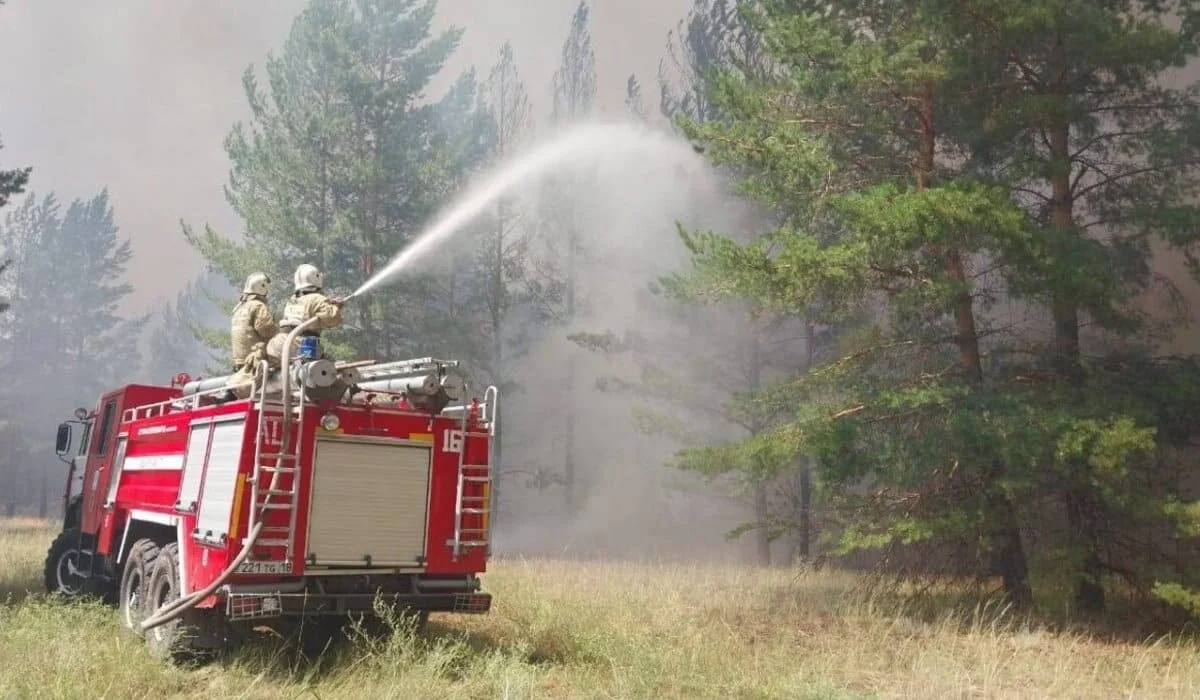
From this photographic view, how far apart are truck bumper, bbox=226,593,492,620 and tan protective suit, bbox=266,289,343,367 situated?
1.91 meters

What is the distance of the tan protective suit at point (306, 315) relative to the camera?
7027mm

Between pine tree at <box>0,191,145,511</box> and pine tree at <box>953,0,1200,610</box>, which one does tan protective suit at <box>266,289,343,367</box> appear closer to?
pine tree at <box>953,0,1200,610</box>

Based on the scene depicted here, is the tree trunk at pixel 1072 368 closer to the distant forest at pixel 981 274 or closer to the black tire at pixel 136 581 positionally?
the distant forest at pixel 981 274

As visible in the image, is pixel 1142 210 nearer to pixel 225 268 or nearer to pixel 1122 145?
pixel 1122 145

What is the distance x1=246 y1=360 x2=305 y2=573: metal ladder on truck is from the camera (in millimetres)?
6031

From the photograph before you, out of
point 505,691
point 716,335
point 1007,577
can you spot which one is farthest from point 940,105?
point 716,335

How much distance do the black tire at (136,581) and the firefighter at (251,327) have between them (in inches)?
68.7

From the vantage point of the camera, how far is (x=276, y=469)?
607 cm

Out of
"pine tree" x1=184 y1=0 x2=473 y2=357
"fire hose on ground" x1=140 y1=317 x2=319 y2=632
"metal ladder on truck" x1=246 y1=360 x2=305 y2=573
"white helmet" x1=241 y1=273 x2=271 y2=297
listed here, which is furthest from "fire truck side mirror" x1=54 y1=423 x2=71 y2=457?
"pine tree" x1=184 y1=0 x2=473 y2=357

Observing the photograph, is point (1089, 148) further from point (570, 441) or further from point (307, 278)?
point (570, 441)

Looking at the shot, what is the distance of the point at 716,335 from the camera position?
21688 millimetres

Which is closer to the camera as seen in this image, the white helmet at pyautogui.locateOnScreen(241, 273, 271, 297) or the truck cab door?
the white helmet at pyautogui.locateOnScreen(241, 273, 271, 297)

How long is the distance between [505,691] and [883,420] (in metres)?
6.50

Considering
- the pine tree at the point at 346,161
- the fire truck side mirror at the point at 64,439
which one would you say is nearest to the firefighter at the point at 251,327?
the fire truck side mirror at the point at 64,439
